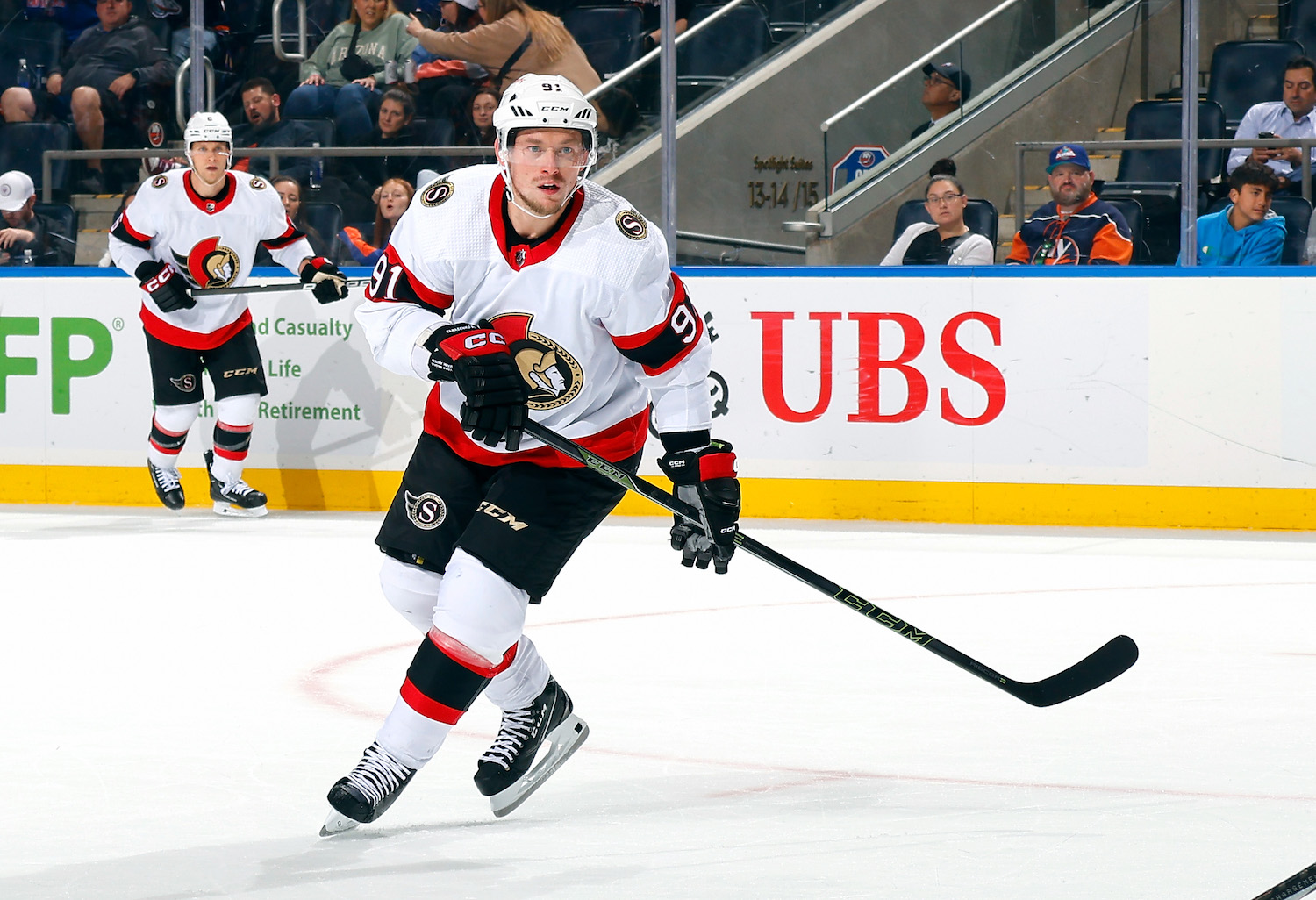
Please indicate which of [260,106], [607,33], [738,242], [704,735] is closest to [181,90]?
[260,106]

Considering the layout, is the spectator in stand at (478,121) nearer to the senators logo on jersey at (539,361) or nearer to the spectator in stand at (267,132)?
the spectator in stand at (267,132)

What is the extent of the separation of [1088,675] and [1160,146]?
10.7 feet

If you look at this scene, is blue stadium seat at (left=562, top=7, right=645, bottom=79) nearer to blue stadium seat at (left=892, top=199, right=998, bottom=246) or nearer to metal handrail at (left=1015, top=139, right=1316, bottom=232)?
blue stadium seat at (left=892, top=199, right=998, bottom=246)

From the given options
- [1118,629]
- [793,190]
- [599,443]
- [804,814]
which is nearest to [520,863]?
[804,814]

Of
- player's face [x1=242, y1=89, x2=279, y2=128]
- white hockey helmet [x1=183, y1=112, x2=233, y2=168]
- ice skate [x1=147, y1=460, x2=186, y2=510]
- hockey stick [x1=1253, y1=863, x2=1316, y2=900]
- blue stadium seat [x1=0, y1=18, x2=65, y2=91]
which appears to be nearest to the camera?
hockey stick [x1=1253, y1=863, x2=1316, y2=900]

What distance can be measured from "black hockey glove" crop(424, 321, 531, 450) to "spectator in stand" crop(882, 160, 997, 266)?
3665 millimetres

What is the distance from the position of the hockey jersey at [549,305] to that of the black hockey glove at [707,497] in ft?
0.16

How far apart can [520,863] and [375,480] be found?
408 centimetres

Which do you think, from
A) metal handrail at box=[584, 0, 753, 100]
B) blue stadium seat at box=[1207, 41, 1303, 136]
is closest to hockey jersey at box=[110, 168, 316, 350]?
metal handrail at box=[584, 0, 753, 100]

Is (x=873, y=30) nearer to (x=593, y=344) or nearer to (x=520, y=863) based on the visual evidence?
(x=593, y=344)

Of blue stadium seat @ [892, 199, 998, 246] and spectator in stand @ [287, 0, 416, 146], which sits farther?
spectator in stand @ [287, 0, 416, 146]

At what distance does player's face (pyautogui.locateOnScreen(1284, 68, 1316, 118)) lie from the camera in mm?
6098

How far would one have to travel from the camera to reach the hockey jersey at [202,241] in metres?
6.15

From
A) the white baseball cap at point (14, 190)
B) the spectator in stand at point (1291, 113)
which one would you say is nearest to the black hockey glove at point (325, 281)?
the white baseball cap at point (14, 190)
